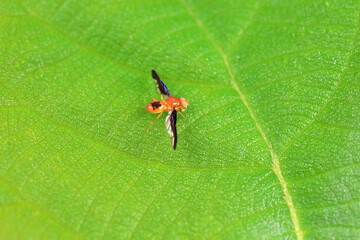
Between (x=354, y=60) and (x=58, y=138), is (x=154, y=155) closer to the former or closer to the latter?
(x=58, y=138)

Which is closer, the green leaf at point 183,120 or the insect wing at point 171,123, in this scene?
the green leaf at point 183,120

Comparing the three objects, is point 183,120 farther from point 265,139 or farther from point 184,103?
point 265,139

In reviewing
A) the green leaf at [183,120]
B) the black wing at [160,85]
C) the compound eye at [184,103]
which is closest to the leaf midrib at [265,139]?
the green leaf at [183,120]

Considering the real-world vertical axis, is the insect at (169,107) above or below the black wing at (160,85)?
below

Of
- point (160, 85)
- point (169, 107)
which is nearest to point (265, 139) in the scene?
point (169, 107)

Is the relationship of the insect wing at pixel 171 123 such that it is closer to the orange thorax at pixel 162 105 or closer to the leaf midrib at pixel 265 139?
the orange thorax at pixel 162 105

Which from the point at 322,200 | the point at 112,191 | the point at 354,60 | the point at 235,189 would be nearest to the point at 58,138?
the point at 112,191

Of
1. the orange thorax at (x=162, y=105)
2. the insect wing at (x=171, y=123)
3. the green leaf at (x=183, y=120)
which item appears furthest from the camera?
the orange thorax at (x=162, y=105)

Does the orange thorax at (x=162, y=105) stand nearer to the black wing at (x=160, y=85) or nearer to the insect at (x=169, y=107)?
the insect at (x=169, y=107)

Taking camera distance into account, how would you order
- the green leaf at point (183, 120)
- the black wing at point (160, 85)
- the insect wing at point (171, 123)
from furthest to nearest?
the black wing at point (160, 85) → the insect wing at point (171, 123) → the green leaf at point (183, 120)

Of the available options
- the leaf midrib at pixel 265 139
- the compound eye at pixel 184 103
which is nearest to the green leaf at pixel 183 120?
the leaf midrib at pixel 265 139
